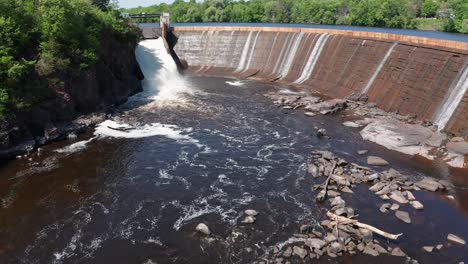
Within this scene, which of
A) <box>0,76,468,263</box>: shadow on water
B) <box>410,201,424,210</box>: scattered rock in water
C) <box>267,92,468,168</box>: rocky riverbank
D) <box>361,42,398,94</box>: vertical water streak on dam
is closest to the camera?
<box>0,76,468,263</box>: shadow on water

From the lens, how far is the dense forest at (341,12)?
340 ft

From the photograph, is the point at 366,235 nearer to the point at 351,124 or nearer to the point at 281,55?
the point at 351,124

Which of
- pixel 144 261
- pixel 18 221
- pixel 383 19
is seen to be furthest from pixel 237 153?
pixel 383 19

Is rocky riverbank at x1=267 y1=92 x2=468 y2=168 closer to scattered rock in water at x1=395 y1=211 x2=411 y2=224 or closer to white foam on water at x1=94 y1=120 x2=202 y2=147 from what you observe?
scattered rock in water at x1=395 y1=211 x2=411 y2=224

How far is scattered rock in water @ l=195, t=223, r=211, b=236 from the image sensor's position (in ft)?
72.1

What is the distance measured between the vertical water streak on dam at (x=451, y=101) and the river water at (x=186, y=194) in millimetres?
7553

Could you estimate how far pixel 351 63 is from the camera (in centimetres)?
5100

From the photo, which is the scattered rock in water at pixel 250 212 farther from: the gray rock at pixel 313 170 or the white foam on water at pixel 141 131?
the white foam on water at pixel 141 131

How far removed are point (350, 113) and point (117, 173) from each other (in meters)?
26.0

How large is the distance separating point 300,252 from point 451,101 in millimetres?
24951

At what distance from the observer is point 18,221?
77.0ft

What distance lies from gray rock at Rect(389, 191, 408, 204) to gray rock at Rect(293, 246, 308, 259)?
345 inches

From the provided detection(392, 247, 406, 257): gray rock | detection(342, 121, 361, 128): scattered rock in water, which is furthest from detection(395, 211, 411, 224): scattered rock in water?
detection(342, 121, 361, 128): scattered rock in water

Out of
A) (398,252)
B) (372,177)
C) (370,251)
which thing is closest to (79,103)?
(372,177)
